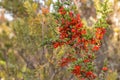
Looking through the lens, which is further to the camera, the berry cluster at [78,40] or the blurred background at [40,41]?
the blurred background at [40,41]

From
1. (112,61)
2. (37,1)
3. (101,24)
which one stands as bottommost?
(112,61)

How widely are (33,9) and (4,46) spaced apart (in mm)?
7162

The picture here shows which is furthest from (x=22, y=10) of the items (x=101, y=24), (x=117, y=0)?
(x=101, y=24)

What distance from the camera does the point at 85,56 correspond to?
6305 millimetres

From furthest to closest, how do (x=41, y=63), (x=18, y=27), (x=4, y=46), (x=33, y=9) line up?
(x=4, y=46) < (x=18, y=27) < (x=41, y=63) < (x=33, y=9)

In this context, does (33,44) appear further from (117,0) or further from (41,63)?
(117,0)

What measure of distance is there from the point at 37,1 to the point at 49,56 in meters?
1.64

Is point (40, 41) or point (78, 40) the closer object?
point (78, 40)

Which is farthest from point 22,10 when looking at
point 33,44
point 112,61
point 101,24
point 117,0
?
point 101,24

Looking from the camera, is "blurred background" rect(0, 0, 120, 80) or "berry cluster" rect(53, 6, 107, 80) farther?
"blurred background" rect(0, 0, 120, 80)

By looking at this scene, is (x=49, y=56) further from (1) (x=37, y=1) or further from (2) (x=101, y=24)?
(2) (x=101, y=24)

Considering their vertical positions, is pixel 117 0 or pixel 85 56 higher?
pixel 117 0

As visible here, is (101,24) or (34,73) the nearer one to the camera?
(101,24)

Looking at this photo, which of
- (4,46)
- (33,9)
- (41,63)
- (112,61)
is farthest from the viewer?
(4,46)
